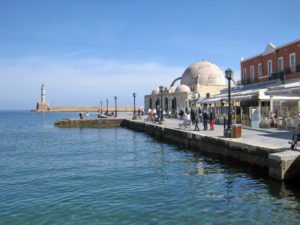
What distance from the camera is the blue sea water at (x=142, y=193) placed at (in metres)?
9.05

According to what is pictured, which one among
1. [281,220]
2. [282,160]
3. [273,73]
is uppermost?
[273,73]

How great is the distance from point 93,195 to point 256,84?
1078 inches

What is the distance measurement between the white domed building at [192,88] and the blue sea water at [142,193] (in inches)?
1754

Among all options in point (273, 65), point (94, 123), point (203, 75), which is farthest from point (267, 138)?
point (203, 75)

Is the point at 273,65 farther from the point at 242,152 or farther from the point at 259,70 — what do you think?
the point at 242,152

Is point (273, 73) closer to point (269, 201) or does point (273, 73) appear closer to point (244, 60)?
point (244, 60)

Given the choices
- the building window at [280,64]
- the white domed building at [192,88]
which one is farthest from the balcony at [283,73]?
the white domed building at [192,88]

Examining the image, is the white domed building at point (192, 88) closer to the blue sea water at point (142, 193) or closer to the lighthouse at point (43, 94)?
the blue sea water at point (142, 193)

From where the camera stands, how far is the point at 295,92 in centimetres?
2406

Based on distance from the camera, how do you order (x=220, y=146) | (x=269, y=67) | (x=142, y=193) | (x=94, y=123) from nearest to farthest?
(x=142, y=193) → (x=220, y=146) → (x=269, y=67) → (x=94, y=123)

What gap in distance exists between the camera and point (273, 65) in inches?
1326

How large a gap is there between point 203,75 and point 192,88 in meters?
5.36

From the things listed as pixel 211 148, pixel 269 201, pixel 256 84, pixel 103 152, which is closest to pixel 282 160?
pixel 269 201

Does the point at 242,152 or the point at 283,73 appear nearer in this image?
the point at 242,152
